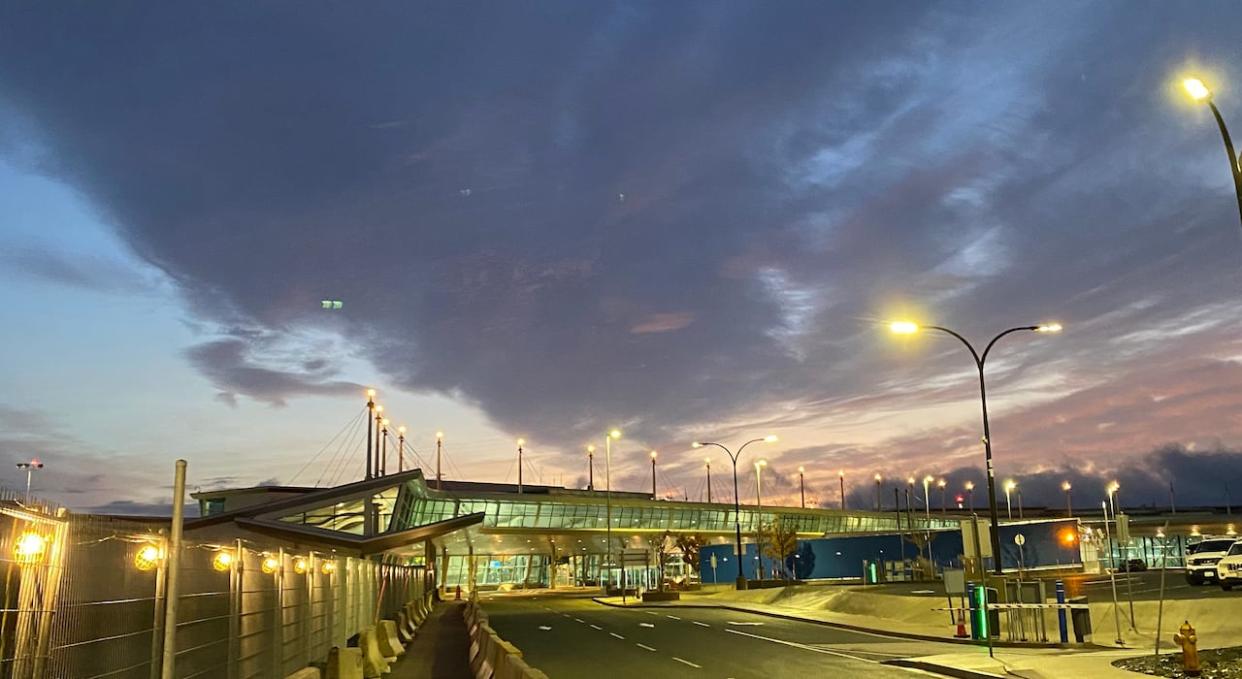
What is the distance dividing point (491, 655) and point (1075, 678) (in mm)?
10470

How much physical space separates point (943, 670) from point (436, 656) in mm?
12431

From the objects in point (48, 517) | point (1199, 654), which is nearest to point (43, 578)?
point (48, 517)

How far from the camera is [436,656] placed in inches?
1003

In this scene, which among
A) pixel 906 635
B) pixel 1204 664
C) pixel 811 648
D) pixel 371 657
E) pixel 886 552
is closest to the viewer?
pixel 1204 664

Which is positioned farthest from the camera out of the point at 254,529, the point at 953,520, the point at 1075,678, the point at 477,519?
the point at 953,520

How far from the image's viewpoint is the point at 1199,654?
20062mm

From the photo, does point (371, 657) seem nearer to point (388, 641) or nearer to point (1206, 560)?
point (388, 641)

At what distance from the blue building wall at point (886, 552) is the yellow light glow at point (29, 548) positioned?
76.1 m

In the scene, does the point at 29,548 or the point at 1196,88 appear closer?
the point at 29,548

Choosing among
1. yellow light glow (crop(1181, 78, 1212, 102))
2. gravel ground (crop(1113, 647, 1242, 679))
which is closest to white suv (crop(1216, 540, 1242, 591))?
gravel ground (crop(1113, 647, 1242, 679))

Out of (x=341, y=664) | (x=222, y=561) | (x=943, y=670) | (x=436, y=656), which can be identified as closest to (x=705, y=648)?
Result: (x=436, y=656)

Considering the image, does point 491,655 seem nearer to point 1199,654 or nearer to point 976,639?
point 1199,654

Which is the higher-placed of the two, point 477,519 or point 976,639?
point 477,519

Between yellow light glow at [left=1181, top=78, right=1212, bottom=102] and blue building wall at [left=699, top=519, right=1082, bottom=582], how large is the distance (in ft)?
213
